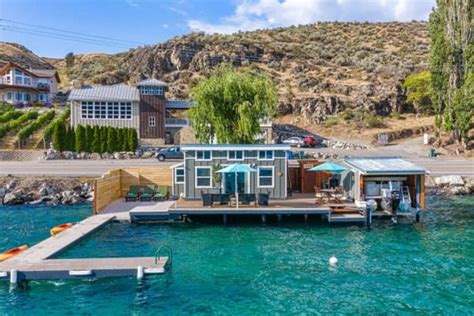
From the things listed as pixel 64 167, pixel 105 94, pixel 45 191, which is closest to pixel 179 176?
pixel 45 191

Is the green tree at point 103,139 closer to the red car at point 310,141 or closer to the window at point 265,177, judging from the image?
the red car at point 310,141

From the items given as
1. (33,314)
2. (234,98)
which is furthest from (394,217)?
(33,314)

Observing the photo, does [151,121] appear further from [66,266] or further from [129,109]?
[66,266]

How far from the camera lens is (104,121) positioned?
172 feet

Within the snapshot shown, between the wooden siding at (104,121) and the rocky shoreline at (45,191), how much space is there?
19718 mm

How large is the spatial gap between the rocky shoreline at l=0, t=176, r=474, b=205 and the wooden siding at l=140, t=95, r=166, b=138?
2064 cm

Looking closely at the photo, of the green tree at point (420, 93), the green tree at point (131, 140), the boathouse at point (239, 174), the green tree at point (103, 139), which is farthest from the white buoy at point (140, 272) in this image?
the green tree at point (420, 93)

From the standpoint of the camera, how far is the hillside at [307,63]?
6612cm

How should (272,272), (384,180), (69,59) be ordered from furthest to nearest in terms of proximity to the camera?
(69,59) → (384,180) → (272,272)

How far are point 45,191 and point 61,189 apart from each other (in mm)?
1084

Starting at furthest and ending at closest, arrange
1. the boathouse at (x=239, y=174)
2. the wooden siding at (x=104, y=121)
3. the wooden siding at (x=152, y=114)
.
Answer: the wooden siding at (x=152, y=114)
the wooden siding at (x=104, y=121)
the boathouse at (x=239, y=174)

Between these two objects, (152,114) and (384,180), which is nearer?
(384,180)

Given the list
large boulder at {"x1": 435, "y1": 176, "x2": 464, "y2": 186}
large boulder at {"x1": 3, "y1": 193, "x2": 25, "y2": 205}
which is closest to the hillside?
large boulder at {"x1": 435, "y1": 176, "x2": 464, "y2": 186}

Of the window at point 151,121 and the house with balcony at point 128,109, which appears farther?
the window at point 151,121
